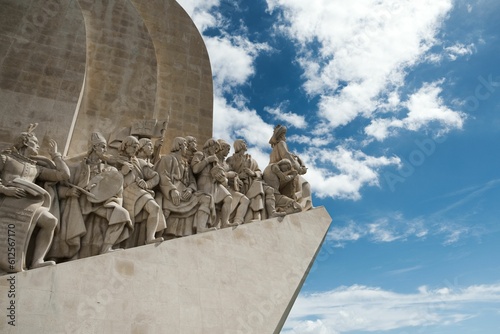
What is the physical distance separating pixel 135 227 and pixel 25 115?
108 inches

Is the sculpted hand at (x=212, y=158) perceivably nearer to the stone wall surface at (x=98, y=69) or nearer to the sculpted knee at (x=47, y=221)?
the stone wall surface at (x=98, y=69)

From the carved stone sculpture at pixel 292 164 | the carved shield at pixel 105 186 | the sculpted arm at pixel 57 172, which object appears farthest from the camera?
the carved stone sculpture at pixel 292 164

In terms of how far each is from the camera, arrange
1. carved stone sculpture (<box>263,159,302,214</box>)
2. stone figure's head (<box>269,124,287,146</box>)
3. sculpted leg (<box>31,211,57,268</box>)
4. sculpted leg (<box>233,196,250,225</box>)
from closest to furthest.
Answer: sculpted leg (<box>31,211,57,268</box>) < sculpted leg (<box>233,196,250,225</box>) < carved stone sculpture (<box>263,159,302,214</box>) < stone figure's head (<box>269,124,287,146</box>)

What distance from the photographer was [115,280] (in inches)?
257

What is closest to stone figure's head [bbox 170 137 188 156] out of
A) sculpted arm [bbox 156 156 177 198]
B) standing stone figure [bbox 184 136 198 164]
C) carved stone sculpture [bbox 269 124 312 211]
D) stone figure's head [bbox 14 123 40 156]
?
standing stone figure [bbox 184 136 198 164]

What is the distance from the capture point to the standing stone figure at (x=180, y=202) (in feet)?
25.9

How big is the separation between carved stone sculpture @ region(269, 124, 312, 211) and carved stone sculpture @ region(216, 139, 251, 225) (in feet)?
4.06

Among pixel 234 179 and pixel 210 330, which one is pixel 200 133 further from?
pixel 210 330

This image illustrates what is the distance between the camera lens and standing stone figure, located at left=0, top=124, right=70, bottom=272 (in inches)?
244

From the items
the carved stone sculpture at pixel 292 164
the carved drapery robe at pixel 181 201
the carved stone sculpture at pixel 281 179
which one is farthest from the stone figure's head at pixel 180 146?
the carved stone sculpture at pixel 292 164

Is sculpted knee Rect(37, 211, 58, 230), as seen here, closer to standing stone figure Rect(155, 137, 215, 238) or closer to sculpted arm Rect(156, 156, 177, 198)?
standing stone figure Rect(155, 137, 215, 238)

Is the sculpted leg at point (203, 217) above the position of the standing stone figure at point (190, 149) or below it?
below

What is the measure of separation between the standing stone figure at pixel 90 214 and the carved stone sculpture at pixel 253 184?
244 cm

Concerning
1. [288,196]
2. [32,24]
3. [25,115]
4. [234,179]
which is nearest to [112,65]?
[32,24]
